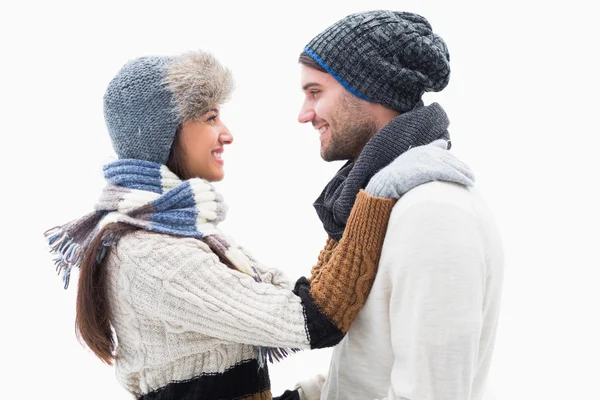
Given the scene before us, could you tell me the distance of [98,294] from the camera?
178cm

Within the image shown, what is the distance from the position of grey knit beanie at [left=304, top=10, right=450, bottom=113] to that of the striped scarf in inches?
21.3

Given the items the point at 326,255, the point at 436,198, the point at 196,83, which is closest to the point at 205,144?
the point at 196,83

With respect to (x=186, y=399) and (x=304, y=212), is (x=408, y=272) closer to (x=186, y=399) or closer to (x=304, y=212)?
(x=186, y=399)

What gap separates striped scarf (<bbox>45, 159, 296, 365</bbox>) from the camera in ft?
5.70

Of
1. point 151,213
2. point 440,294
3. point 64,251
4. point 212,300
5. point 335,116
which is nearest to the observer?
point 440,294

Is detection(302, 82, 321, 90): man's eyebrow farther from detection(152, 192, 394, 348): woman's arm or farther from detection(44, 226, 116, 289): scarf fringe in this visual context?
detection(44, 226, 116, 289): scarf fringe

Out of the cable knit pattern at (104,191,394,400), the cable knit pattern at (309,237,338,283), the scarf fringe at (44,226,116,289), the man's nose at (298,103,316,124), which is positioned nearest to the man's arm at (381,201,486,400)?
the cable knit pattern at (104,191,394,400)

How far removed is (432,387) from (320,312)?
336 mm

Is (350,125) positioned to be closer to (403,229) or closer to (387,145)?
(387,145)

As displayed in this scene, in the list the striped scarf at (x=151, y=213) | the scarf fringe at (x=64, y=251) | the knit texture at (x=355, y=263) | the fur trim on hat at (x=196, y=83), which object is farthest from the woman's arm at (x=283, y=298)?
the fur trim on hat at (x=196, y=83)

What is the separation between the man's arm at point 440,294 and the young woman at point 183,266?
110 mm

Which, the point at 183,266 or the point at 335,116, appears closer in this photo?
the point at 183,266

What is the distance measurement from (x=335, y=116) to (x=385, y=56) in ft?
0.78

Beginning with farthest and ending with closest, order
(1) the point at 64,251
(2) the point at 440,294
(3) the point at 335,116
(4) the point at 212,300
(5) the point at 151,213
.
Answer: (3) the point at 335,116, (1) the point at 64,251, (5) the point at 151,213, (4) the point at 212,300, (2) the point at 440,294
